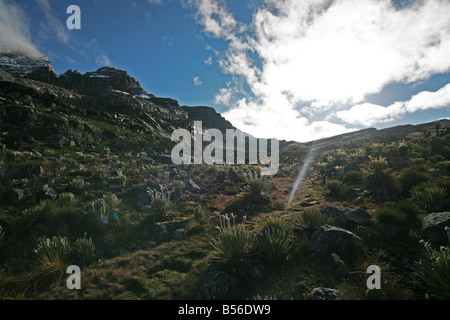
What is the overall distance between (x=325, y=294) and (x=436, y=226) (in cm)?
355

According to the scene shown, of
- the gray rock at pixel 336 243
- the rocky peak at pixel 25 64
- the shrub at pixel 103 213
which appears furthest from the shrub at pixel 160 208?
the rocky peak at pixel 25 64

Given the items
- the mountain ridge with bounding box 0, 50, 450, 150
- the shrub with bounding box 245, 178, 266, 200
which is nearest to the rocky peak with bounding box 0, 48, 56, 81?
the mountain ridge with bounding box 0, 50, 450, 150

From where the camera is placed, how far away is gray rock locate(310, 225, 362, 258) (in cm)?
431

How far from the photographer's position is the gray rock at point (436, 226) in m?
4.14

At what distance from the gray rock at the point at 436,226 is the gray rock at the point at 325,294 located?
2967 mm

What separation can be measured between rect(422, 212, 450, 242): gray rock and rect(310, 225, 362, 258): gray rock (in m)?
1.46

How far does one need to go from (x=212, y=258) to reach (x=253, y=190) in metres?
5.53

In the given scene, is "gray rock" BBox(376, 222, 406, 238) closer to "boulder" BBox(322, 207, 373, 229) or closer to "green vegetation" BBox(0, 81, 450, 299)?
"green vegetation" BBox(0, 81, 450, 299)

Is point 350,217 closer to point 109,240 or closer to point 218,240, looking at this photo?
point 218,240

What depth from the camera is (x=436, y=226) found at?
14.2 ft

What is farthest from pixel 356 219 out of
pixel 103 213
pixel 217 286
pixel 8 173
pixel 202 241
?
pixel 8 173
